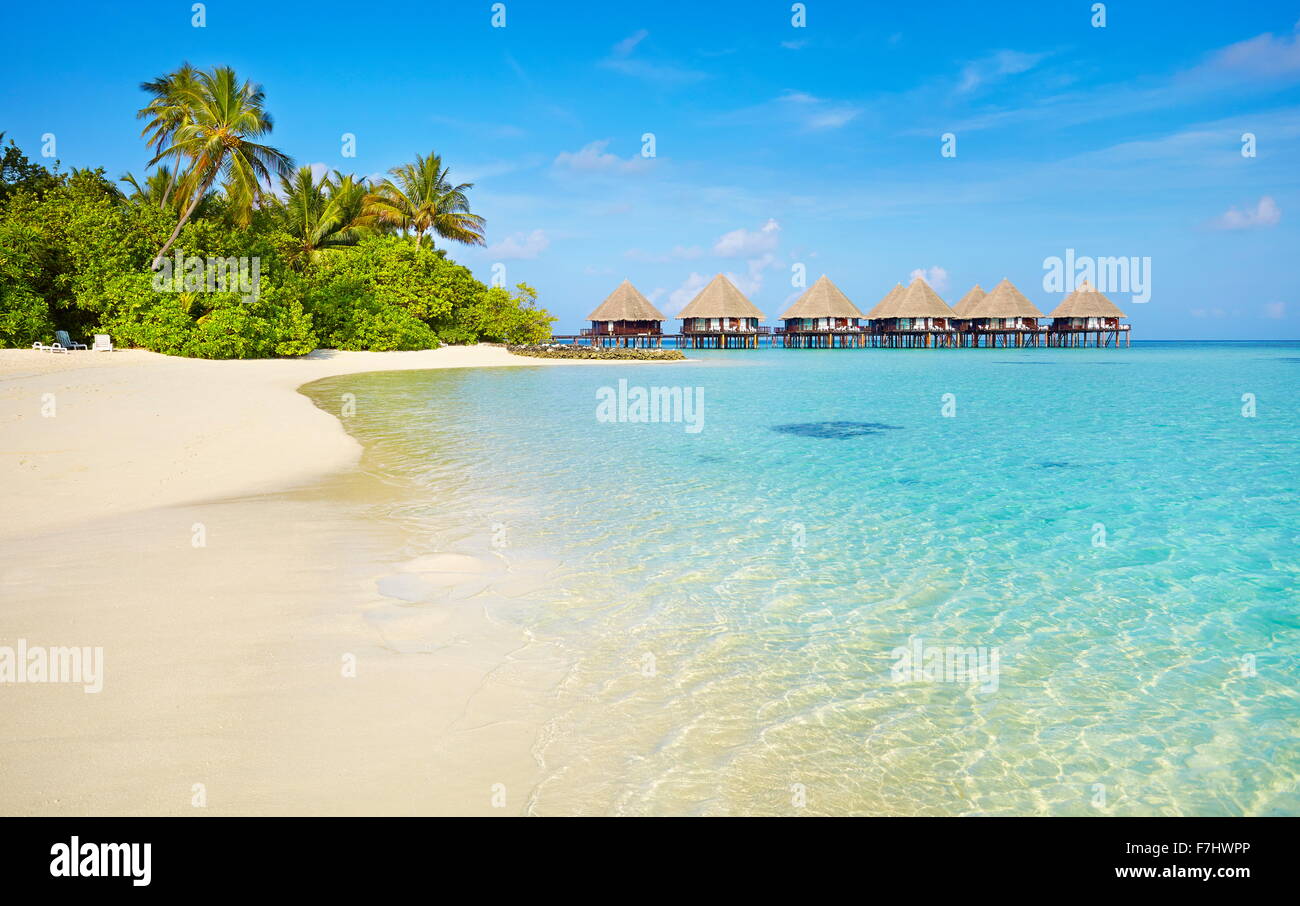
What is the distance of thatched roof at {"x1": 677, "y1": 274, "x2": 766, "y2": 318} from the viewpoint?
206 feet

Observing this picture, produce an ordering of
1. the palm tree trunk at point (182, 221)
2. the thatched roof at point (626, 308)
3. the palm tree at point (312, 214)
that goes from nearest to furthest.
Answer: the palm tree trunk at point (182, 221)
the palm tree at point (312, 214)
the thatched roof at point (626, 308)

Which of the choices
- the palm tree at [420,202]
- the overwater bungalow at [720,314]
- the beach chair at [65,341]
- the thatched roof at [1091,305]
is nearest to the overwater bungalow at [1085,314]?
the thatched roof at [1091,305]

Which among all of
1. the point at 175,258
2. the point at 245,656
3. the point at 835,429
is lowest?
the point at 245,656

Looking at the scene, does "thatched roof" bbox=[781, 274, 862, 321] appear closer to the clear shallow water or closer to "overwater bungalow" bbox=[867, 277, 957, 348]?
"overwater bungalow" bbox=[867, 277, 957, 348]

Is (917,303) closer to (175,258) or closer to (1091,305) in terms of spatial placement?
(1091,305)

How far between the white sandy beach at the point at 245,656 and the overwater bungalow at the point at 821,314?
201ft

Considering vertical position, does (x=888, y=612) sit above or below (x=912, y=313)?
below

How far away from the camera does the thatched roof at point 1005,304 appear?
220 ft

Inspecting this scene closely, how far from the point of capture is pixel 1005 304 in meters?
67.2

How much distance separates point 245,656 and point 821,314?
6510cm

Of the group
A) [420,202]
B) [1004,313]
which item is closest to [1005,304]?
[1004,313]

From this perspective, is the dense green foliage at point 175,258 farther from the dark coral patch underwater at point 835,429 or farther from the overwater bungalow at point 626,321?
the overwater bungalow at point 626,321

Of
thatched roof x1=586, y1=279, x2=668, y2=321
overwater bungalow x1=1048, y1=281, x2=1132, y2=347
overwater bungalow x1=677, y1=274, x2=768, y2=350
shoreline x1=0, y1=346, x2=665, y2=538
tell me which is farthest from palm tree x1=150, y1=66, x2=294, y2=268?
overwater bungalow x1=1048, y1=281, x2=1132, y2=347

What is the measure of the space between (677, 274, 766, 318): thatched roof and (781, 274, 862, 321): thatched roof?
457cm
